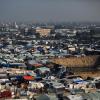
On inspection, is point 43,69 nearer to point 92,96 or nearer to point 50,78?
point 50,78

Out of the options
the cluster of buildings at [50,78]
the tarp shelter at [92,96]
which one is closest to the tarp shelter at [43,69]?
the cluster of buildings at [50,78]

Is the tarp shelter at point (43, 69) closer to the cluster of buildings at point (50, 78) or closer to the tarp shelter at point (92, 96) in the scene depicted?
the cluster of buildings at point (50, 78)

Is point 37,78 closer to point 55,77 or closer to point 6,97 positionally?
point 55,77

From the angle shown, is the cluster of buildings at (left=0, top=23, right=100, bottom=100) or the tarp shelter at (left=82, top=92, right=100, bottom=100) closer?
the tarp shelter at (left=82, top=92, right=100, bottom=100)

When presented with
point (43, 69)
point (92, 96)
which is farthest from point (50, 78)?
point (92, 96)

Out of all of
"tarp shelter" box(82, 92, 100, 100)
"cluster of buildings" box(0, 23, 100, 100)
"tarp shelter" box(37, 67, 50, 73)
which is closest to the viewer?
"tarp shelter" box(82, 92, 100, 100)

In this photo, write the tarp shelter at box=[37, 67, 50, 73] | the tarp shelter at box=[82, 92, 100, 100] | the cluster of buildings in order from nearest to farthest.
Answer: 1. the tarp shelter at box=[82, 92, 100, 100]
2. the cluster of buildings
3. the tarp shelter at box=[37, 67, 50, 73]

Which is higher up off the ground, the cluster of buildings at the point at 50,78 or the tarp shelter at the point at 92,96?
the tarp shelter at the point at 92,96

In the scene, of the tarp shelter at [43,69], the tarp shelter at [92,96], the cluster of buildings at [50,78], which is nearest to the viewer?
the tarp shelter at [92,96]

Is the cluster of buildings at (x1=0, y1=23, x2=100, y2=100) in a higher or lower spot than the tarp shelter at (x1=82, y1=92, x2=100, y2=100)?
lower

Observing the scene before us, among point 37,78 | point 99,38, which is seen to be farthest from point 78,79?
point 99,38

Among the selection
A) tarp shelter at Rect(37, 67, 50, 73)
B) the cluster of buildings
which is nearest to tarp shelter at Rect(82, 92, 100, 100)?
the cluster of buildings

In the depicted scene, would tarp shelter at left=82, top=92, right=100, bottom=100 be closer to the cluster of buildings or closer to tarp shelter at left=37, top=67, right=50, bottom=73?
the cluster of buildings
